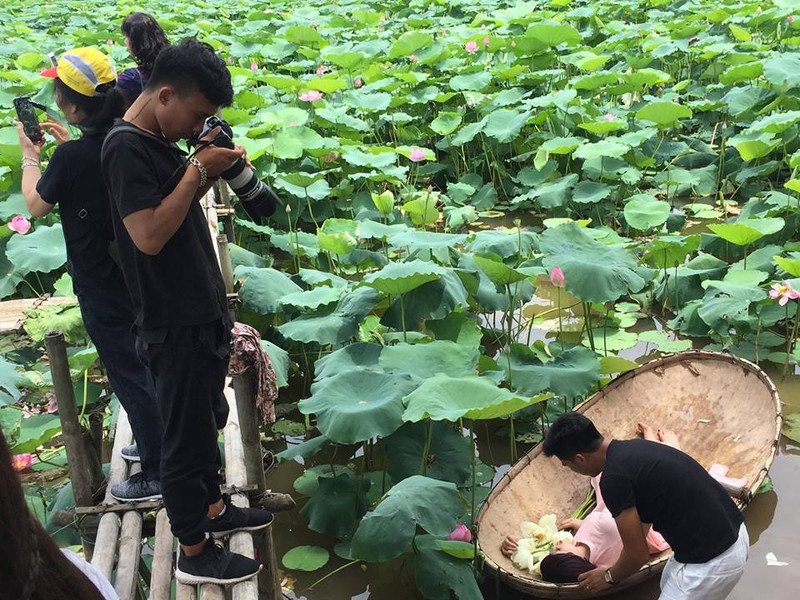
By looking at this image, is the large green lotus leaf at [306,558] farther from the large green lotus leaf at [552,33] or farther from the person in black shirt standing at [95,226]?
the large green lotus leaf at [552,33]

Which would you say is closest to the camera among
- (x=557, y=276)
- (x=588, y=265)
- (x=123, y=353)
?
(x=123, y=353)

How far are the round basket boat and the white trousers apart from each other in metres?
0.31

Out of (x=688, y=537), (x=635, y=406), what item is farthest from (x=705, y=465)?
(x=688, y=537)

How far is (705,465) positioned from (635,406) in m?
0.37

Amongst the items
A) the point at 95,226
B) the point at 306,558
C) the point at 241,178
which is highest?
the point at 241,178

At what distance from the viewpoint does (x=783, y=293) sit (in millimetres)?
3672

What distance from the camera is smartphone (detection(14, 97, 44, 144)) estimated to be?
94.0 inches

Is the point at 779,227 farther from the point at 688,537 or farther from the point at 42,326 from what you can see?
the point at 42,326

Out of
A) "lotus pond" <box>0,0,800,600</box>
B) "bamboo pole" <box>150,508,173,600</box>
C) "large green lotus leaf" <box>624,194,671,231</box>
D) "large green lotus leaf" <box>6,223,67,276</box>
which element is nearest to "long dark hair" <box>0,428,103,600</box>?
"bamboo pole" <box>150,508,173,600</box>

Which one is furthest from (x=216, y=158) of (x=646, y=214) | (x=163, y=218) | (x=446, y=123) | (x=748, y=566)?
(x=446, y=123)

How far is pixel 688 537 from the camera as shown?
2371mm

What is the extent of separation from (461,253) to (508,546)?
1.65 m

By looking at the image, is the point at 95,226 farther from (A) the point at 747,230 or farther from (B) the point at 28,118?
(A) the point at 747,230

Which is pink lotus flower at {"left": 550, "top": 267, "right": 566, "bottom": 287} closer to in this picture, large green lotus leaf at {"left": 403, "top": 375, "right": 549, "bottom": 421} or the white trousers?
large green lotus leaf at {"left": 403, "top": 375, "right": 549, "bottom": 421}
